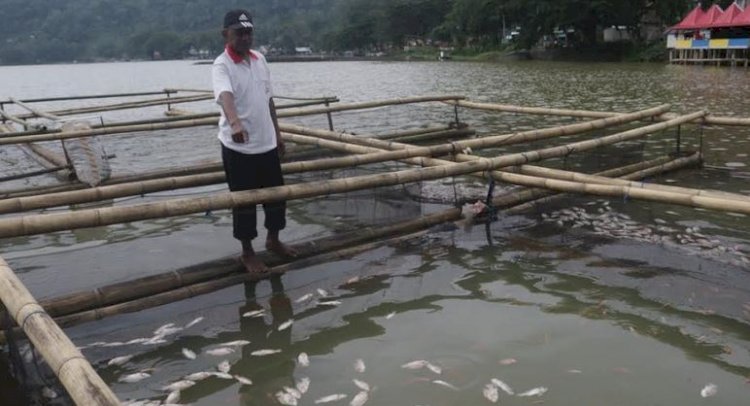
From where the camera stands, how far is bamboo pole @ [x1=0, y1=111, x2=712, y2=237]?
14.6 feet

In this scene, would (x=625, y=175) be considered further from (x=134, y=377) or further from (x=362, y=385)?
(x=134, y=377)

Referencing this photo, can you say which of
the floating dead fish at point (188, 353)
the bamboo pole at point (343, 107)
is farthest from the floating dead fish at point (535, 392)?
the bamboo pole at point (343, 107)

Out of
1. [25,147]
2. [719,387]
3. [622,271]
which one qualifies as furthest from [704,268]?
[25,147]

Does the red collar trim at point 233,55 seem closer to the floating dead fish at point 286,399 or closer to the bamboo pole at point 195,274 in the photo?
the bamboo pole at point 195,274

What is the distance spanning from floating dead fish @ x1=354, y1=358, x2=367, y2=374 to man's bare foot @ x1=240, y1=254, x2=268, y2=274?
5.52 feet

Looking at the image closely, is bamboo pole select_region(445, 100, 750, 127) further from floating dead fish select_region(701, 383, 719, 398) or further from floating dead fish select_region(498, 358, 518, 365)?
floating dead fish select_region(498, 358, 518, 365)

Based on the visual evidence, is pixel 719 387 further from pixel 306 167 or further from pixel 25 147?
pixel 25 147

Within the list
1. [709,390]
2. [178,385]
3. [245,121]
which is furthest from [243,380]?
[709,390]

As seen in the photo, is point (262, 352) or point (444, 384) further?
point (262, 352)

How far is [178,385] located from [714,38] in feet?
167

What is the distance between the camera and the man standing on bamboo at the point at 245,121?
199 inches

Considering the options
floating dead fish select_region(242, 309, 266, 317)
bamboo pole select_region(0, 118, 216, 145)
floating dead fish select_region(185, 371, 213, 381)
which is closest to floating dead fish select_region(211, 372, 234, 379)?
floating dead fish select_region(185, 371, 213, 381)

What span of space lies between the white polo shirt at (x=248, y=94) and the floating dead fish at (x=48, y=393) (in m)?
2.33

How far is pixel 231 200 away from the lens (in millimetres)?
5145
